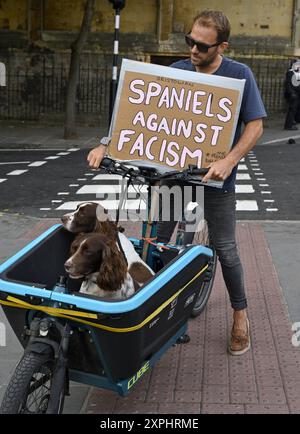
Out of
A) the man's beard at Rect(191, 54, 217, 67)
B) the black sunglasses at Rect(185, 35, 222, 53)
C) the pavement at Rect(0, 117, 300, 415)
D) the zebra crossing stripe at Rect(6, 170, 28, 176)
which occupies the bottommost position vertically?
the zebra crossing stripe at Rect(6, 170, 28, 176)

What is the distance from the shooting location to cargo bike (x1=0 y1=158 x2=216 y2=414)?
3217 millimetres

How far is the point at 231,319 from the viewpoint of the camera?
529cm

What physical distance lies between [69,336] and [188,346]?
5.25ft

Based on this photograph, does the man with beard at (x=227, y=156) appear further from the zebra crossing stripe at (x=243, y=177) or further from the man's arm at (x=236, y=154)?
the zebra crossing stripe at (x=243, y=177)

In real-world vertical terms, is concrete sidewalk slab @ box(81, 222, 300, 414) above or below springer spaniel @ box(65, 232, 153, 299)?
below

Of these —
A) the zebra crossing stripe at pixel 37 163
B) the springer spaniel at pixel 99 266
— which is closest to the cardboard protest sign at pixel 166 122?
the springer spaniel at pixel 99 266

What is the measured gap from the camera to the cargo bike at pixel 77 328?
3.22m

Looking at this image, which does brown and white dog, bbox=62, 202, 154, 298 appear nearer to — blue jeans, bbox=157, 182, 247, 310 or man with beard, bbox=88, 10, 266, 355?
man with beard, bbox=88, 10, 266, 355

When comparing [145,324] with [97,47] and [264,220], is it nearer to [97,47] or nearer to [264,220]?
[264,220]

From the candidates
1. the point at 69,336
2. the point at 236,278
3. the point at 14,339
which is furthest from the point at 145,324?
the point at 14,339

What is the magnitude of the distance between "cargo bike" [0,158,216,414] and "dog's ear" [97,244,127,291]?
189 millimetres

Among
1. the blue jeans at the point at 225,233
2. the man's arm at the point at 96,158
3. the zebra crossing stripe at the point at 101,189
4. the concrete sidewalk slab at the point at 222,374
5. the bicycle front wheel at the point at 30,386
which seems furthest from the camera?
the zebra crossing stripe at the point at 101,189

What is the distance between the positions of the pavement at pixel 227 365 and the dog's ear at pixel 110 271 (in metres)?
0.79

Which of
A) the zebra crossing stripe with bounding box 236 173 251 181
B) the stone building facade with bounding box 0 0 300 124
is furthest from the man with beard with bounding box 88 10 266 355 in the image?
the stone building facade with bounding box 0 0 300 124
